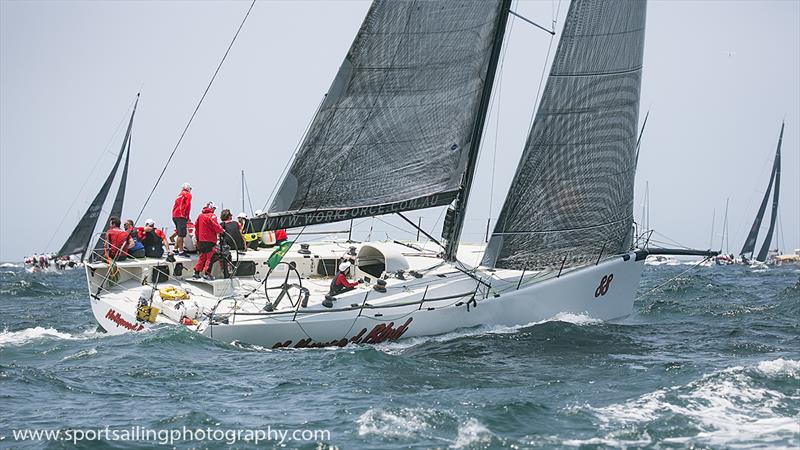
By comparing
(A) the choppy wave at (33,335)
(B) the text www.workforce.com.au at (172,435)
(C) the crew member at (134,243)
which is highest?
(C) the crew member at (134,243)

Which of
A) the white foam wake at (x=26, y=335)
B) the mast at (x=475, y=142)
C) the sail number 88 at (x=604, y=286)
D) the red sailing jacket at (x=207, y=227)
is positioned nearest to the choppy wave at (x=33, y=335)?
the white foam wake at (x=26, y=335)

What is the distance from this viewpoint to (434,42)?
14.4 metres

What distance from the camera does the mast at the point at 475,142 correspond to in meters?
14.8

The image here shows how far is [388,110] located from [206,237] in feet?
12.0

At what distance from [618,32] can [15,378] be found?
1093 centimetres

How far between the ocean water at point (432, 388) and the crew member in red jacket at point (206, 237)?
6.66 feet

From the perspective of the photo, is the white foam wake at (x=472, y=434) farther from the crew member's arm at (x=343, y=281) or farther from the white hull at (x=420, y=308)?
the crew member's arm at (x=343, y=281)

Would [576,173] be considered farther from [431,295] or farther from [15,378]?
[15,378]

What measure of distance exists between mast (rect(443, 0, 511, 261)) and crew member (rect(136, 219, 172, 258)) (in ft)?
16.3

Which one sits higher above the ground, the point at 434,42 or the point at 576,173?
the point at 434,42

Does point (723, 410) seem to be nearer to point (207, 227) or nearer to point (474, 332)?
point (474, 332)

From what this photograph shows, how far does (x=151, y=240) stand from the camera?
1574cm

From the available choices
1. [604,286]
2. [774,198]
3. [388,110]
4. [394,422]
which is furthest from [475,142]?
[774,198]

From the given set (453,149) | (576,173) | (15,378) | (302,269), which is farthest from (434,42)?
(15,378)
